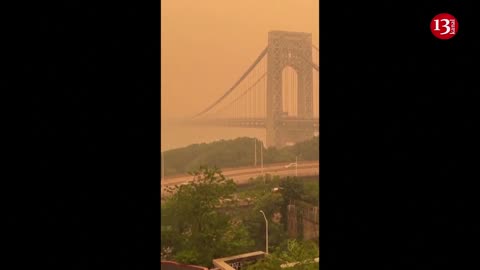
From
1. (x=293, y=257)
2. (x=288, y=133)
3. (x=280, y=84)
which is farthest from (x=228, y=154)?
(x=293, y=257)

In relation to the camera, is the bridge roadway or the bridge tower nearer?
the bridge roadway

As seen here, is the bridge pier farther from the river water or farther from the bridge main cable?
the bridge main cable

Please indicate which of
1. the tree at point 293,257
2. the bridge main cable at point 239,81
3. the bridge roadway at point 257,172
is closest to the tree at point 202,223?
the bridge roadway at point 257,172

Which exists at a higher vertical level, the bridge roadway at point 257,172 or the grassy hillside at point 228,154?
the grassy hillside at point 228,154

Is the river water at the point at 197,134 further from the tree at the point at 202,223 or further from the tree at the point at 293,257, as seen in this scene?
the tree at the point at 293,257

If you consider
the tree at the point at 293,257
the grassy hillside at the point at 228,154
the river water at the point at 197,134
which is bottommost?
the tree at the point at 293,257

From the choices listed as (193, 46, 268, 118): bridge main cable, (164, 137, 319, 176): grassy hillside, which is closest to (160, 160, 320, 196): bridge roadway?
(164, 137, 319, 176): grassy hillside

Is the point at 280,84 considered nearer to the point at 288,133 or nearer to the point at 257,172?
the point at 288,133
